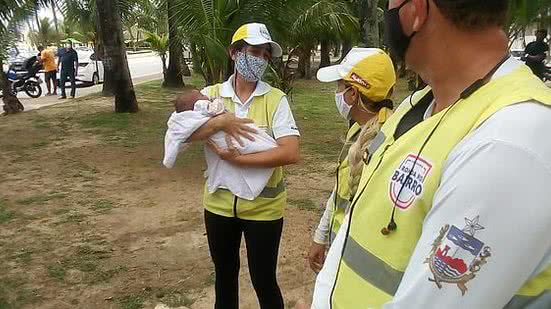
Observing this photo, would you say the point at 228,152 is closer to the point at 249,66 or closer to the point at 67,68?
the point at 249,66

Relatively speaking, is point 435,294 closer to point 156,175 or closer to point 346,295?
point 346,295

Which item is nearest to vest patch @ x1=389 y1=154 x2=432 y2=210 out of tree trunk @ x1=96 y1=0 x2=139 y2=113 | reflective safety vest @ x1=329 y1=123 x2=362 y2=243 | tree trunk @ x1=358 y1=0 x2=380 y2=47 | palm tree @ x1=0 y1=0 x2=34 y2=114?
reflective safety vest @ x1=329 y1=123 x2=362 y2=243

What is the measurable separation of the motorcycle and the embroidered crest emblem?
56.0 ft

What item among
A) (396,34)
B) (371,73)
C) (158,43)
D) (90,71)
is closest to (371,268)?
(396,34)

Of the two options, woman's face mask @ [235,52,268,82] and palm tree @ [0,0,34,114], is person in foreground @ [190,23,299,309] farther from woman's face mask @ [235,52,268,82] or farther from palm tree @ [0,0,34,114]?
palm tree @ [0,0,34,114]

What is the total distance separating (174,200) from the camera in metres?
6.02

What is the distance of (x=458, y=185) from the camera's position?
88 cm

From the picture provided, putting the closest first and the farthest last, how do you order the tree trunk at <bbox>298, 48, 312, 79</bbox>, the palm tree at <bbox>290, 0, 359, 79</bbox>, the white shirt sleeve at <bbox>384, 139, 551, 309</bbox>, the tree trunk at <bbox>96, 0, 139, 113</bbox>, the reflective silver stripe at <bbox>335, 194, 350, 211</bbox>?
the white shirt sleeve at <bbox>384, 139, 551, 309</bbox> → the reflective silver stripe at <bbox>335, 194, 350, 211</bbox> → the palm tree at <bbox>290, 0, 359, 79</bbox> → the tree trunk at <bbox>96, 0, 139, 113</bbox> → the tree trunk at <bbox>298, 48, 312, 79</bbox>

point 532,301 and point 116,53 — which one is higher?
point 532,301

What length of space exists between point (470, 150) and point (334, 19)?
29.5 ft

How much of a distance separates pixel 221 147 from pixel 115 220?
9.95 ft

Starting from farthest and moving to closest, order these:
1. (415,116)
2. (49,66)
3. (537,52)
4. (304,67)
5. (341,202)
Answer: (304,67)
(49,66)
(537,52)
(341,202)
(415,116)

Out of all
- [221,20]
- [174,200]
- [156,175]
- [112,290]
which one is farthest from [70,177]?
[112,290]

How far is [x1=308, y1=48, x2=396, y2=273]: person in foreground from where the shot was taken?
2.07 metres
